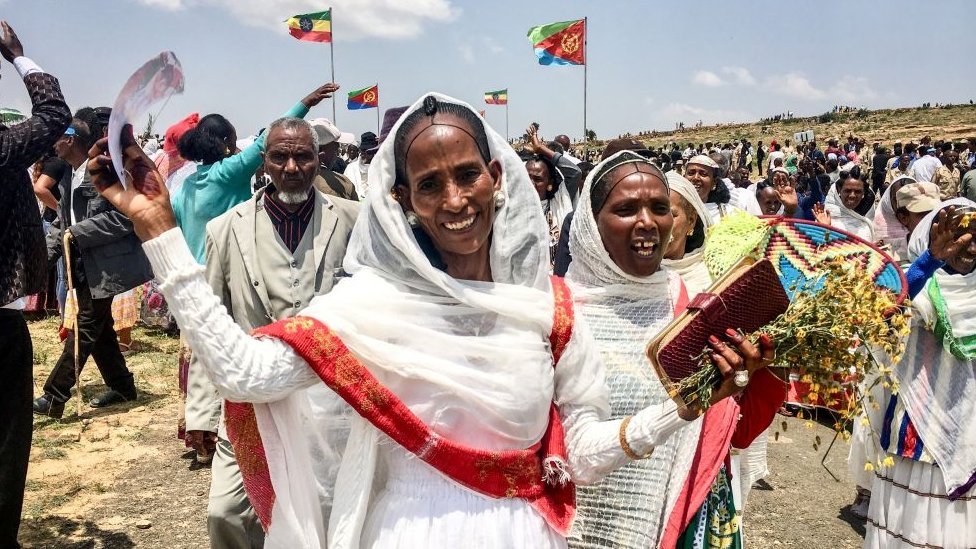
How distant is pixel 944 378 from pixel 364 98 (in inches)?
692

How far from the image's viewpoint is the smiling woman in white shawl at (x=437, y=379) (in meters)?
1.66

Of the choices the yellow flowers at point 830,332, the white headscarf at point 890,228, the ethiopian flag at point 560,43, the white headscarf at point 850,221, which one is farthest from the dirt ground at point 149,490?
the ethiopian flag at point 560,43

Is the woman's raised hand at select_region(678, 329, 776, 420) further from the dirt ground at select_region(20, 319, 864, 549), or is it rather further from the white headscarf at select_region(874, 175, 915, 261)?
the white headscarf at select_region(874, 175, 915, 261)

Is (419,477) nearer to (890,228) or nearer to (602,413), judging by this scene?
(602,413)

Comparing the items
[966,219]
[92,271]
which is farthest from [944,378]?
[92,271]

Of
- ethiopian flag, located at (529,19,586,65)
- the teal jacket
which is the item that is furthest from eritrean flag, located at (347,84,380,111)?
the teal jacket

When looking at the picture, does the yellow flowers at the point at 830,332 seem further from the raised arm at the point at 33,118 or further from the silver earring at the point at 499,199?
the raised arm at the point at 33,118

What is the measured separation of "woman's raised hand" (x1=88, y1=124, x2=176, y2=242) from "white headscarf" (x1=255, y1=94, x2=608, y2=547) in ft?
1.27

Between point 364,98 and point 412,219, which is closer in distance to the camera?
point 412,219

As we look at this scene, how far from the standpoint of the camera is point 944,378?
3.58 metres

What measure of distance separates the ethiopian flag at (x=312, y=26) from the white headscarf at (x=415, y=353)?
17.0 metres

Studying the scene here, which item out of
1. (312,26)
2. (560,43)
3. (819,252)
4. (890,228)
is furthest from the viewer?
(312,26)

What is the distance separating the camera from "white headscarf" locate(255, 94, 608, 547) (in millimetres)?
1669

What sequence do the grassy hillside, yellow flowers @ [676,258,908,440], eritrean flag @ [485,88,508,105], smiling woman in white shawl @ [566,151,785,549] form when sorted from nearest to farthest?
yellow flowers @ [676,258,908,440]
smiling woman in white shawl @ [566,151,785,549]
eritrean flag @ [485,88,508,105]
the grassy hillside
